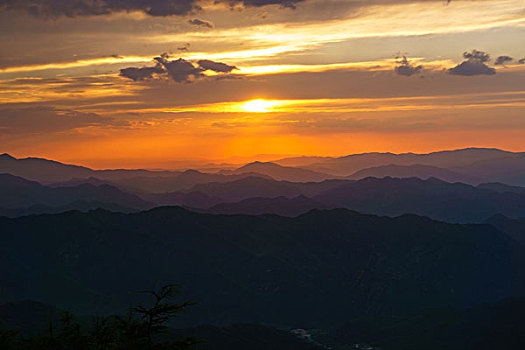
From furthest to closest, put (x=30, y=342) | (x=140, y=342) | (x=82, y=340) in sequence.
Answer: (x=30, y=342) < (x=82, y=340) < (x=140, y=342)

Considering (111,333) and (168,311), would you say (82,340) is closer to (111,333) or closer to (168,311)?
(111,333)

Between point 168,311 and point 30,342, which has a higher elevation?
point 168,311

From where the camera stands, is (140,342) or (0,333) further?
(0,333)

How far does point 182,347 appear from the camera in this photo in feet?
159

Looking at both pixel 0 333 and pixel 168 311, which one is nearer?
pixel 168 311

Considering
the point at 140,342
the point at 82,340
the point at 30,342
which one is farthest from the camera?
the point at 30,342

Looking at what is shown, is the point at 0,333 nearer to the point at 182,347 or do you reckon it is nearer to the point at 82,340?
the point at 82,340

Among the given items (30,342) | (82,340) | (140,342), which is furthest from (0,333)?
(140,342)

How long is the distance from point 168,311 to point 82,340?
40.2 ft

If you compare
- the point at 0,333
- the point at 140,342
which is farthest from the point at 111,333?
the point at 0,333

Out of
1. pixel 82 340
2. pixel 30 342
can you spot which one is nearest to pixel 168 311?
pixel 82 340

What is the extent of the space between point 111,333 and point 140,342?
11.6m

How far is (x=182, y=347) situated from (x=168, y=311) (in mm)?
2948

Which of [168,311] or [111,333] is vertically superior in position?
[168,311]
